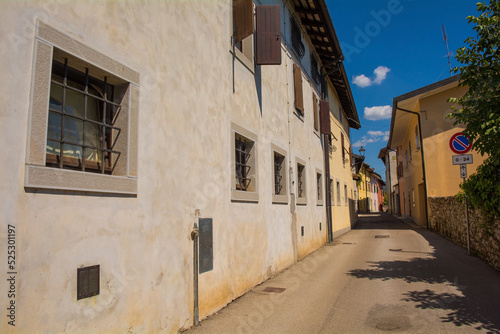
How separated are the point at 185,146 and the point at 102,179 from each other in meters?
1.58

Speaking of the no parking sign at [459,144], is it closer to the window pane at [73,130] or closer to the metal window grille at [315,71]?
the metal window grille at [315,71]

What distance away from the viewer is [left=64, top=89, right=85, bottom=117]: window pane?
11.6 ft

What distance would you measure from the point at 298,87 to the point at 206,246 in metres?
6.97

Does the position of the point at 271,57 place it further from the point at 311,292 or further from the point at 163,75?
the point at 311,292

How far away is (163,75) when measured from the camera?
4.51 meters

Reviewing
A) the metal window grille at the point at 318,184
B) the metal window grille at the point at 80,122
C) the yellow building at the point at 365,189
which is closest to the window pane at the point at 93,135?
the metal window grille at the point at 80,122

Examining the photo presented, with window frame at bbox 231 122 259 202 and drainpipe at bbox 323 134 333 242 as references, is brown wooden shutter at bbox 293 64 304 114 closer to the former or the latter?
window frame at bbox 231 122 259 202

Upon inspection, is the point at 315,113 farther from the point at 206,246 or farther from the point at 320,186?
the point at 206,246

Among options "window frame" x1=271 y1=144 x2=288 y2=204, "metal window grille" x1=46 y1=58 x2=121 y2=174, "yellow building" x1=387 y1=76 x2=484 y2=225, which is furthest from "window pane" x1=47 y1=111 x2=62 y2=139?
"yellow building" x1=387 y1=76 x2=484 y2=225

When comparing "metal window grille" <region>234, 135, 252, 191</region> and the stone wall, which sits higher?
"metal window grille" <region>234, 135, 252, 191</region>

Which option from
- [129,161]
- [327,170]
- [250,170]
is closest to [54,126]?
[129,161]

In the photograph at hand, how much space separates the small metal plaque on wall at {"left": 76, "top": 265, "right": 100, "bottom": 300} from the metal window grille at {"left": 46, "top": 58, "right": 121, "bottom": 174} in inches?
35.6

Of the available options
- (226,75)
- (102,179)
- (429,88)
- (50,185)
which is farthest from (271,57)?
(429,88)

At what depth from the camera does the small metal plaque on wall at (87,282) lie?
3.20 metres
